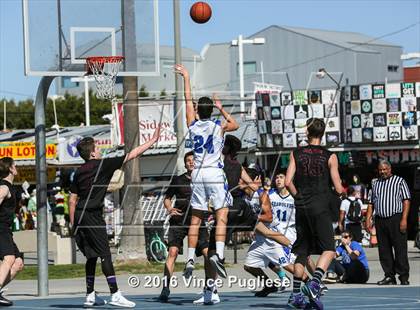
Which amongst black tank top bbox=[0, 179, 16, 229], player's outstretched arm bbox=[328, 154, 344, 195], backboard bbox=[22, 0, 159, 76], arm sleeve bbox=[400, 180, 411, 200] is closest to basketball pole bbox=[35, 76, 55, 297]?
backboard bbox=[22, 0, 159, 76]

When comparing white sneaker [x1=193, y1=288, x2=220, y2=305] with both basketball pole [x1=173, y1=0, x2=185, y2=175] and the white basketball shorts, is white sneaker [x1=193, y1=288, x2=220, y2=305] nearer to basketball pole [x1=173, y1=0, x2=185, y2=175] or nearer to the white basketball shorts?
the white basketball shorts

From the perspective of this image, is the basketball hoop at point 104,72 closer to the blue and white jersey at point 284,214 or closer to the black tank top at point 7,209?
the black tank top at point 7,209

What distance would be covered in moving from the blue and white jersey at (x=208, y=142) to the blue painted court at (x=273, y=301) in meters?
1.77

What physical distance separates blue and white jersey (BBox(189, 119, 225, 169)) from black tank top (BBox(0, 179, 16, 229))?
280 cm

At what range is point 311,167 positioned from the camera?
1185 centimetres

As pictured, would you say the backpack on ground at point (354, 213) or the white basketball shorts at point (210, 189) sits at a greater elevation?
the white basketball shorts at point (210, 189)

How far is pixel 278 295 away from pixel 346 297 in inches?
40.2

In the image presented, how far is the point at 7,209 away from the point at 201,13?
4.42 metres

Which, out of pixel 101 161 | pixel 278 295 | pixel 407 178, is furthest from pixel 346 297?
pixel 407 178

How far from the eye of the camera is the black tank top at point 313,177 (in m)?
11.9

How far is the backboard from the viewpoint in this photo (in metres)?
15.0

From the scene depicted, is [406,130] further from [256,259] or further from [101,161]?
[101,161]

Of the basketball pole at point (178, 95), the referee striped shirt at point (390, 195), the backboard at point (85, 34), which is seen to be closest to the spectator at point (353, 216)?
the basketball pole at point (178, 95)

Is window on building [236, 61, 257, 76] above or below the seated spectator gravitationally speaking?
above
